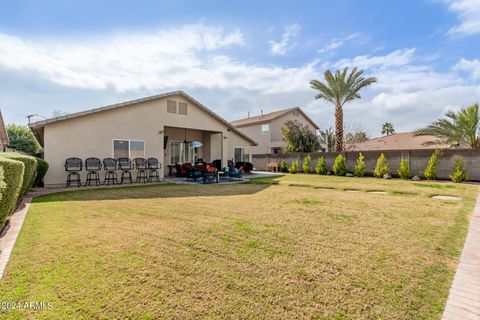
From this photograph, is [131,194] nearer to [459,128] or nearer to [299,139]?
[459,128]

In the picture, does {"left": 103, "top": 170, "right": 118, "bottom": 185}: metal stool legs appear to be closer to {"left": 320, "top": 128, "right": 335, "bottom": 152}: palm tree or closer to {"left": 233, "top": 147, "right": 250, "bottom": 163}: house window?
{"left": 233, "top": 147, "right": 250, "bottom": 163}: house window

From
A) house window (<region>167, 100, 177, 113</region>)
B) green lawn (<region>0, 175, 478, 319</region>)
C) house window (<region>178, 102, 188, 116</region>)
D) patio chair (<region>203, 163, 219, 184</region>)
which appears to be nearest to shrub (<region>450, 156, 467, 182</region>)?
green lawn (<region>0, 175, 478, 319</region>)

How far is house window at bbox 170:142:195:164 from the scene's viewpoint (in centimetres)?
1842

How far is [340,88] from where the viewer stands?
2206 centimetres

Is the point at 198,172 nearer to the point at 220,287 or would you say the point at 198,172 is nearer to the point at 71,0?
the point at 71,0

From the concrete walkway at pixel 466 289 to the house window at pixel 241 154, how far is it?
57.5ft

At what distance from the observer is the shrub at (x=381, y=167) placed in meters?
16.4

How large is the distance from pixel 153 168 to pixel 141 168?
0.68m

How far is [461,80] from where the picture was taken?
15188 millimetres

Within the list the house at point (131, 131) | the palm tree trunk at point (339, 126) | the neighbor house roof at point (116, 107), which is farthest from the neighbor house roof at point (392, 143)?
→ the neighbor house roof at point (116, 107)

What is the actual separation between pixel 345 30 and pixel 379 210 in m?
11.0

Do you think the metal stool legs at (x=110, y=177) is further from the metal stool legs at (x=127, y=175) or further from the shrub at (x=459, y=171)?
the shrub at (x=459, y=171)

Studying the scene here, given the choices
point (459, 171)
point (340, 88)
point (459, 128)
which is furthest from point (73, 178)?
point (459, 128)

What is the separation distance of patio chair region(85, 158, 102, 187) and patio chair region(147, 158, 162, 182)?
2508mm
